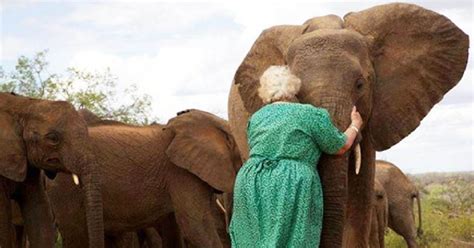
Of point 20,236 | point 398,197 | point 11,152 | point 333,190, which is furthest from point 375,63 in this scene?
point 398,197

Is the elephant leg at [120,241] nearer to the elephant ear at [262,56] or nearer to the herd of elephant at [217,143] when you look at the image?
the herd of elephant at [217,143]

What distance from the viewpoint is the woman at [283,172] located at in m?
5.88

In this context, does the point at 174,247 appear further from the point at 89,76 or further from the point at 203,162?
the point at 89,76

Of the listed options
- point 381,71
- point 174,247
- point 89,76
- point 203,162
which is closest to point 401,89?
point 381,71

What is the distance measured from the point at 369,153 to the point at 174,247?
528cm

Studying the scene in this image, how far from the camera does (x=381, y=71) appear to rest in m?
7.41

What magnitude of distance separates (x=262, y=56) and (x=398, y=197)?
973 cm

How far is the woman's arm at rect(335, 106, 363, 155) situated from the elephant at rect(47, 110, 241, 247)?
501 cm

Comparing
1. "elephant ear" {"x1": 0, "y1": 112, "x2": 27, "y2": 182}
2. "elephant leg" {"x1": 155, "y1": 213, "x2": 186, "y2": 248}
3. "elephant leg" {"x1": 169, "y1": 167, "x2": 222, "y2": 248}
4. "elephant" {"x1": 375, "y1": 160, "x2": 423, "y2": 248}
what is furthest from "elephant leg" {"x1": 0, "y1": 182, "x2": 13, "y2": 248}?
"elephant" {"x1": 375, "y1": 160, "x2": 423, "y2": 248}

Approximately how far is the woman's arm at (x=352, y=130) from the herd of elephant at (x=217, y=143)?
41 millimetres

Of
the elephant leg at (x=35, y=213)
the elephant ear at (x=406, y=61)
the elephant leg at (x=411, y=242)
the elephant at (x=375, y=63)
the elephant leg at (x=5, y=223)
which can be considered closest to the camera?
the elephant at (x=375, y=63)

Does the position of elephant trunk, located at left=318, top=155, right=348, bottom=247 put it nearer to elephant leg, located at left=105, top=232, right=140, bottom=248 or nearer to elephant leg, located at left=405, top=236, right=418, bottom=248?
elephant leg, located at left=105, top=232, right=140, bottom=248

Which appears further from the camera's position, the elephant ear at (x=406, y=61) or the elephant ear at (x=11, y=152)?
the elephant ear at (x=11, y=152)

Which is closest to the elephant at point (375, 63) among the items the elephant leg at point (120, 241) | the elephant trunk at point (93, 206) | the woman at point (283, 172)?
the woman at point (283, 172)
